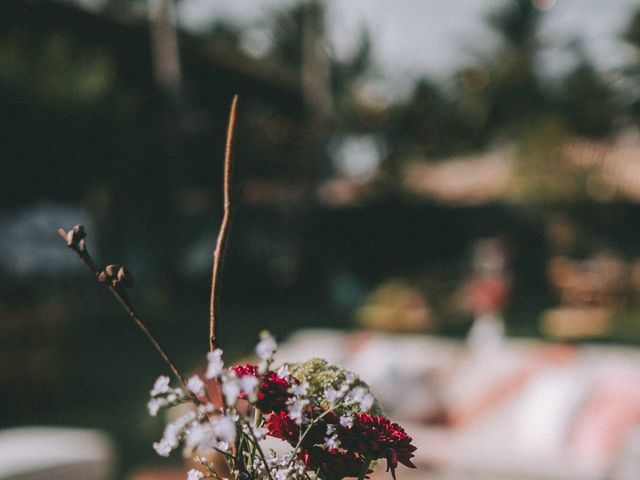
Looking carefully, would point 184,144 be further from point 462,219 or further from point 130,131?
point 462,219

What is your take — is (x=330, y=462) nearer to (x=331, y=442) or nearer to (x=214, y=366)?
(x=331, y=442)

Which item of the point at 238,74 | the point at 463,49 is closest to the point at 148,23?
the point at 238,74

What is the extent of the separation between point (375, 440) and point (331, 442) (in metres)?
0.06

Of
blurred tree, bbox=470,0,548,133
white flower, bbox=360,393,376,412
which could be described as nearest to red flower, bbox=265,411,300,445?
white flower, bbox=360,393,376,412

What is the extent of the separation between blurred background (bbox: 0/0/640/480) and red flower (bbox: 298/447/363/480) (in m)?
2.24

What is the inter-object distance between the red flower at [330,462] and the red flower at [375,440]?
0.06 feet

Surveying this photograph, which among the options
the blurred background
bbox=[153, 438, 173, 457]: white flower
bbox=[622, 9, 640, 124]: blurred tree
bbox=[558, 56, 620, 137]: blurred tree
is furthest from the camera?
bbox=[622, 9, 640, 124]: blurred tree

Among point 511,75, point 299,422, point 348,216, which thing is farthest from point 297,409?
point 511,75

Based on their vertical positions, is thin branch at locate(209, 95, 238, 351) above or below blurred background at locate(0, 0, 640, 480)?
below

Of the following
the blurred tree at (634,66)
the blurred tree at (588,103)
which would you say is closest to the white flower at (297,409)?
the blurred tree at (588,103)

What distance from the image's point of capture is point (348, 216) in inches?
655

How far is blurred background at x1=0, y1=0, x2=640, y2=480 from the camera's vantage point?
4.31 metres

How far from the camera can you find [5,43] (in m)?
8.86

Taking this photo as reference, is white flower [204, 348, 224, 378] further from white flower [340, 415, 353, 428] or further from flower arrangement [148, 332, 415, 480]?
white flower [340, 415, 353, 428]
